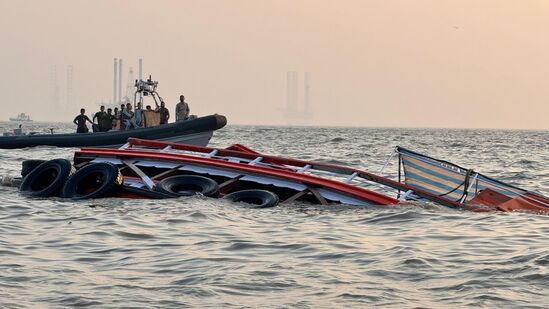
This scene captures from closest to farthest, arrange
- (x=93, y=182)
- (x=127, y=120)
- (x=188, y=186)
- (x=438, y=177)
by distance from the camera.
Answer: (x=188, y=186), (x=93, y=182), (x=438, y=177), (x=127, y=120)

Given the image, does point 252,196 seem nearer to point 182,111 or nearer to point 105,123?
point 182,111

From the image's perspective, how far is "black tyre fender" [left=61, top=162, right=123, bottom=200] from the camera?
15.5 m

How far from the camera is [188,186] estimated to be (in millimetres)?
16203

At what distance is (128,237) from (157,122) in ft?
60.4

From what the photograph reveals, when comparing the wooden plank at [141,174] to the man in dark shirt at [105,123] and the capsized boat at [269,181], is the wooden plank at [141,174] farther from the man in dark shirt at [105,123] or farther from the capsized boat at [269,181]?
the man in dark shirt at [105,123]

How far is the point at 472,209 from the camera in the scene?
15.4 meters

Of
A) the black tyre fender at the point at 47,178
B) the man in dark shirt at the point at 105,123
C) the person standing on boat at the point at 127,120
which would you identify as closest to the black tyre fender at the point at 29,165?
the black tyre fender at the point at 47,178

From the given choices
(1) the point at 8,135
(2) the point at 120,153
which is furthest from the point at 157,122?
(2) the point at 120,153

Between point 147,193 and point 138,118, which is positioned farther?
point 138,118

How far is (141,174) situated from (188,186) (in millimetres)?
979

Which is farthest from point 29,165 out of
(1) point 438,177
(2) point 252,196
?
(1) point 438,177

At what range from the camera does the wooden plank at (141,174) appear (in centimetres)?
1589

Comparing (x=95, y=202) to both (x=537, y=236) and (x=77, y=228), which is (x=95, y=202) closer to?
(x=77, y=228)

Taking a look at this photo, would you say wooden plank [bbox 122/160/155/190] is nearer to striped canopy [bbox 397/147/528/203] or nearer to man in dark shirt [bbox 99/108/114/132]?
striped canopy [bbox 397/147/528/203]
